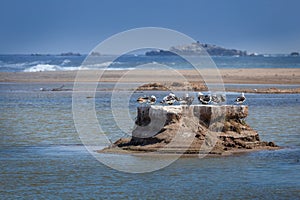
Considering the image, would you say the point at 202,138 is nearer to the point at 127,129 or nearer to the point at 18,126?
the point at 127,129

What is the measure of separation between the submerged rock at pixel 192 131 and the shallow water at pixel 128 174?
0.67 meters

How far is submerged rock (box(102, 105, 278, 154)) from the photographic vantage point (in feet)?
56.6

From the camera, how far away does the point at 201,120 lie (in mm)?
17625

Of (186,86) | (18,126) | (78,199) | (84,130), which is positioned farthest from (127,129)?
(186,86)

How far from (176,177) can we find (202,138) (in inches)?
107

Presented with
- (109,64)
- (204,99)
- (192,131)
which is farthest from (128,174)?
(109,64)

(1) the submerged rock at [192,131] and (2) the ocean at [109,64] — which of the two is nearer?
(1) the submerged rock at [192,131]

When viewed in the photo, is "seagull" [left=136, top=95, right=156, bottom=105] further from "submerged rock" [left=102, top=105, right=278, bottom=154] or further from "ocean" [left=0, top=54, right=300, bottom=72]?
"ocean" [left=0, top=54, right=300, bottom=72]

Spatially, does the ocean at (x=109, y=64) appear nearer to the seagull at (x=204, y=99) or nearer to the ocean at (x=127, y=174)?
the ocean at (x=127, y=174)

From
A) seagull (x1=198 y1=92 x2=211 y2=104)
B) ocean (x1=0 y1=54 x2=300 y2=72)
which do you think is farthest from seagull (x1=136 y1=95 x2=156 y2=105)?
ocean (x1=0 y1=54 x2=300 y2=72)

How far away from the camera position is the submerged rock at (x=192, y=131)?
17250mm

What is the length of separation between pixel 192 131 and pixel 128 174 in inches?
105

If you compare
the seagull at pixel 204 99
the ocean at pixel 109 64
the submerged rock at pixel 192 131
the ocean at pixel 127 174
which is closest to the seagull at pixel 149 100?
the ocean at pixel 127 174

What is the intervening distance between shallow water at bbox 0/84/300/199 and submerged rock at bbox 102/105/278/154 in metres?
0.67
